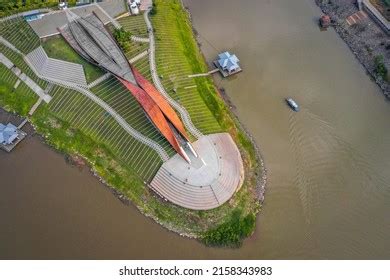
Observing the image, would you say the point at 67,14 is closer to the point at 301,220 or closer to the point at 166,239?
the point at 166,239

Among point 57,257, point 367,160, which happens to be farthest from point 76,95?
point 367,160

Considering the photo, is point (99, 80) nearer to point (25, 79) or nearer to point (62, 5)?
point (25, 79)

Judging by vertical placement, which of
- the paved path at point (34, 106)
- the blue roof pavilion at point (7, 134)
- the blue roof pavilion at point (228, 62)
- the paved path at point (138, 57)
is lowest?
the blue roof pavilion at point (228, 62)

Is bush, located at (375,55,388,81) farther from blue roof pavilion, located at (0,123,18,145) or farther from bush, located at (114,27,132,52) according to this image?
blue roof pavilion, located at (0,123,18,145)

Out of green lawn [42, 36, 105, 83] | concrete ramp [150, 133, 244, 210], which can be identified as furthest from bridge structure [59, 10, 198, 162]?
concrete ramp [150, 133, 244, 210]

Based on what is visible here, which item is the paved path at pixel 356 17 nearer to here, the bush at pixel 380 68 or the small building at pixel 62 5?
the bush at pixel 380 68

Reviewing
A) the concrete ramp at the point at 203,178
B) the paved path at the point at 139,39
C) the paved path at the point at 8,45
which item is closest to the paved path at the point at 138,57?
the paved path at the point at 139,39
